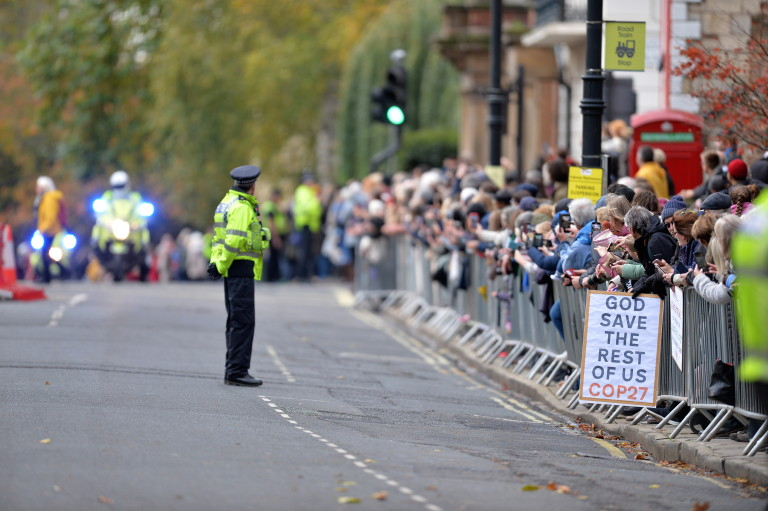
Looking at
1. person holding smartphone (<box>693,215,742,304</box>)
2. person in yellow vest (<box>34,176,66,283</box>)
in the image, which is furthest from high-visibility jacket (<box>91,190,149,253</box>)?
person holding smartphone (<box>693,215,742,304</box>)

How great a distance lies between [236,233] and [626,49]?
163 inches

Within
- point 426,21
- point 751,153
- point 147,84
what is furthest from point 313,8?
point 751,153

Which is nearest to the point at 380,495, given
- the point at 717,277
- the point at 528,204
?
the point at 717,277

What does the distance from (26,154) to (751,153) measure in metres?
50.7

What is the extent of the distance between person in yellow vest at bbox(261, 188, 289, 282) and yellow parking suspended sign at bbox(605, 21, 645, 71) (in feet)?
64.4

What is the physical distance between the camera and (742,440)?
12.1 metres

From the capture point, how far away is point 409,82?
1759 inches

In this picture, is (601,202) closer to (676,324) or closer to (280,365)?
(676,324)

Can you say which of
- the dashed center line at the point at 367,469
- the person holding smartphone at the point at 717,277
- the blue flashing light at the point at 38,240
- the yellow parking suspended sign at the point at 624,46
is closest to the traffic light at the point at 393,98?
the blue flashing light at the point at 38,240

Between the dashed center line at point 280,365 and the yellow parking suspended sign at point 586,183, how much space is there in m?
3.15

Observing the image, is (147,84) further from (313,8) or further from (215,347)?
(215,347)

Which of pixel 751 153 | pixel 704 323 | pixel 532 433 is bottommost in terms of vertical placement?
pixel 532 433

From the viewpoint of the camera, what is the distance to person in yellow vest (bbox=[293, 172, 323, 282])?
Result: 1391 inches

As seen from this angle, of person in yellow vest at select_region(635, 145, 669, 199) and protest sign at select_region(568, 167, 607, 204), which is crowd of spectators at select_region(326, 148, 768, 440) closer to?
person in yellow vest at select_region(635, 145, 669, 199)
